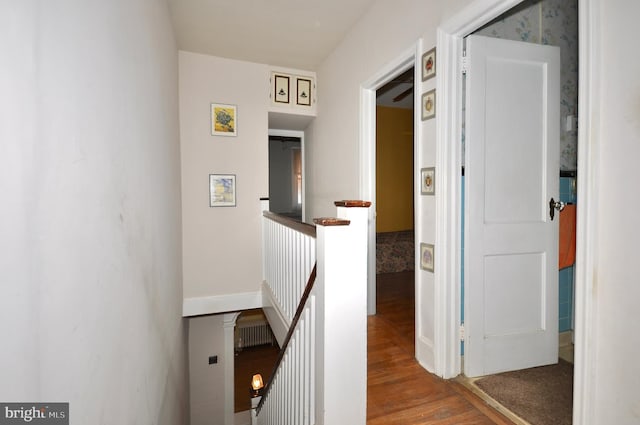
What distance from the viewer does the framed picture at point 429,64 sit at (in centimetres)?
197

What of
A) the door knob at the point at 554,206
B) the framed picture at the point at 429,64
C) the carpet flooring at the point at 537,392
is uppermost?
the framed picture at the point at 429,64

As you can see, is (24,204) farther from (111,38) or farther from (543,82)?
(543,82)

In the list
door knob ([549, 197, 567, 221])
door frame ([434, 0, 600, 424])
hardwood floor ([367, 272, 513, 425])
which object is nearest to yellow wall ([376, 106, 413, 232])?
hardwood floor ([367, 272, 513, 425])

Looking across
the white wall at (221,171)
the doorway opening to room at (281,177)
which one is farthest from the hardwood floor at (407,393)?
the doorway opening to room at (281,177)

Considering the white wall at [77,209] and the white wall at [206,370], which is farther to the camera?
the white wall at [206,370]

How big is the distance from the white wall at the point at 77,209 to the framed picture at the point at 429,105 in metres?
1.75

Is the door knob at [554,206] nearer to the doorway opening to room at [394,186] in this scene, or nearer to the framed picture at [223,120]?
the doorway opening to room at [394,186]

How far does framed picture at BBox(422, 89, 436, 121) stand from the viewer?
1979mm

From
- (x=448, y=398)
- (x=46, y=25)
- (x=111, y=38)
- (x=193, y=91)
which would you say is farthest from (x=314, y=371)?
(x=193, y=91)

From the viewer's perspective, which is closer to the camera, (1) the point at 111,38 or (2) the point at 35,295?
(2) the point at 35,295

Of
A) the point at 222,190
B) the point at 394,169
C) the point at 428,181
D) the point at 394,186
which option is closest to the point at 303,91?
the point at 222,190

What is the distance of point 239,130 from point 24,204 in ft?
11.0

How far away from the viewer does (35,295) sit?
77cm

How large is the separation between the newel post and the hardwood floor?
17.6 inches
